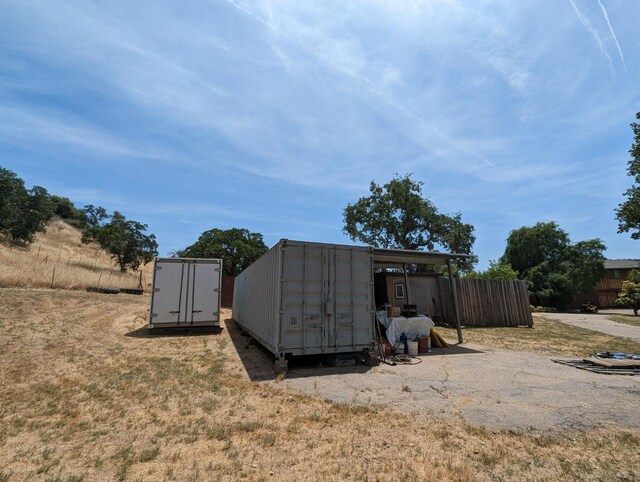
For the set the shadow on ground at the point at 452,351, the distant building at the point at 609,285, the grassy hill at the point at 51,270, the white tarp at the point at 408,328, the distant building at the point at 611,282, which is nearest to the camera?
the shadow on ground at the point at 452,351

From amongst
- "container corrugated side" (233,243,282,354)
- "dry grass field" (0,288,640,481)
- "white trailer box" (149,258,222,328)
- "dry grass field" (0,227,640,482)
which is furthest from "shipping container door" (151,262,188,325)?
"dry grass field" (0,288,640,481)

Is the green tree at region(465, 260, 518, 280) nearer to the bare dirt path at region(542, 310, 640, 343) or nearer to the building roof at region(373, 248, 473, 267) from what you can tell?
the bare dirt path at region(542, 310, 640, 343)

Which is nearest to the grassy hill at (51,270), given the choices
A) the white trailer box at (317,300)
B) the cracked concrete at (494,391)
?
the white trailer box at (317,300)

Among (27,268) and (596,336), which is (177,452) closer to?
(596,336)

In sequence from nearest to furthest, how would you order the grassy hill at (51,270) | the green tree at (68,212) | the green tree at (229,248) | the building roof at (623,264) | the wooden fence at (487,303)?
the wooden fence at (487,303)
the grassy hill at (51,270)
the green tree at (229,248)
the building roof at (623,264)
the green tree at (68,212)

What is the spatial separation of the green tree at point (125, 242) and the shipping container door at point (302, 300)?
112 ft

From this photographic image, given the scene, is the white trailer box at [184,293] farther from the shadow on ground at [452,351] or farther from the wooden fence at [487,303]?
the wooden fence at [487,303]

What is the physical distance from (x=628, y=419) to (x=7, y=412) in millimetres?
9269

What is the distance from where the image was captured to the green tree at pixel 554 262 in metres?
37.7

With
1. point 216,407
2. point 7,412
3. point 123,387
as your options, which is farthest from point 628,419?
point 7,412

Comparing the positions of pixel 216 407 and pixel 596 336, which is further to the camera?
pixel 596 336

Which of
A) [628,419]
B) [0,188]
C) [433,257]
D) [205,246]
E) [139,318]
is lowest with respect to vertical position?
[628,419]

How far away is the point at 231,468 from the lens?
332 centimetres

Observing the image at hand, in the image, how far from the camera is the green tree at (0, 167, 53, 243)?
32250 mm
